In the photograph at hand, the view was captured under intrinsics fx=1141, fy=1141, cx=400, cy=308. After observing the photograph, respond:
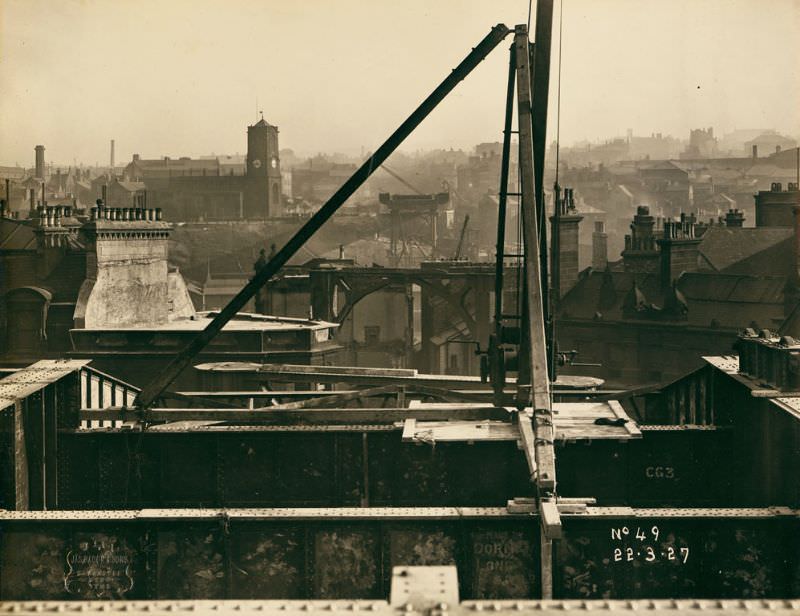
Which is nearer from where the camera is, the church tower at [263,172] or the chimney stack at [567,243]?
the chimney stack at [567,243]

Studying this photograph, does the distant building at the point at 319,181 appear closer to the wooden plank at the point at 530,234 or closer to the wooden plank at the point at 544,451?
the wooden plank at the point at 530,234

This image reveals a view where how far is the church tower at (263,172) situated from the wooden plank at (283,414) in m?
85.2

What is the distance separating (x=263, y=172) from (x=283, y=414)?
290 ft

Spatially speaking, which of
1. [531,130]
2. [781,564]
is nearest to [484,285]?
[531,130]

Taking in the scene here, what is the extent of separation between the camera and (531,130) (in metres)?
12.6

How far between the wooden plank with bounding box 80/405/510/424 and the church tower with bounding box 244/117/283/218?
280 feet

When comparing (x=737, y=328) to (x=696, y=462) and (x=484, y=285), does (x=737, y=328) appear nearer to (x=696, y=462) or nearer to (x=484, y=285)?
(x=484, y=285)

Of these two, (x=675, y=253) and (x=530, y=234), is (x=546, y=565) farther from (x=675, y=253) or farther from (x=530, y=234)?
(x=675, y=253)

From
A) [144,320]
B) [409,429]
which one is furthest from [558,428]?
[144,320]

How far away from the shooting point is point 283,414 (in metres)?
14.4

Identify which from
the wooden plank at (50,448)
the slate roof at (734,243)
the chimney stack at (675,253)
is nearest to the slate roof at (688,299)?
the chimney stack at (675,253)

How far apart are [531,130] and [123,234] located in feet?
71.7

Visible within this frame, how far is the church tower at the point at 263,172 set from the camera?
98812 mm

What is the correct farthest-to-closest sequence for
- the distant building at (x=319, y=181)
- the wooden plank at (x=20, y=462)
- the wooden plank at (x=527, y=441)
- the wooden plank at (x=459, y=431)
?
the distant building at (x=319, y=181) → the wooden plank at (x=20, y=462) → the wooden plank at (x=459, y=431) → the wooden plank at (x=527, y=441)
